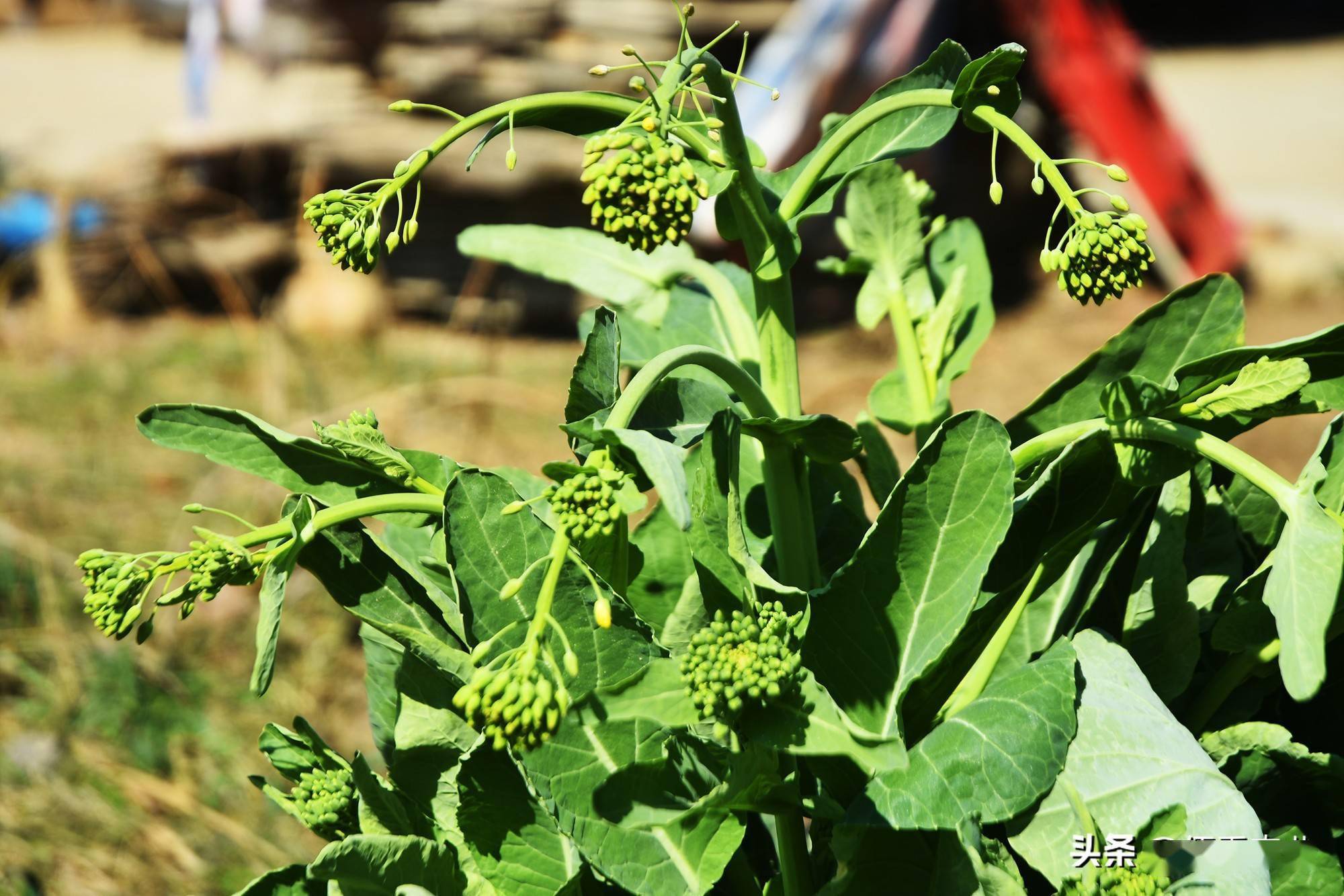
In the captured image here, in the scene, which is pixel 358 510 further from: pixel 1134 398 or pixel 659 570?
pixel 1134 398

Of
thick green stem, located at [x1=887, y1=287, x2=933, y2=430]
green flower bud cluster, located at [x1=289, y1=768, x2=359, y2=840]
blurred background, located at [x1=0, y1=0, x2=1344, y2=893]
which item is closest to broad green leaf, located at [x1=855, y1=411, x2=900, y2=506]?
thick green stem, located at [x1=887, y1=287, x2=933, y2=430]

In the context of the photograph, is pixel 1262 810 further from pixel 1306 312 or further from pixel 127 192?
pixel 127 192

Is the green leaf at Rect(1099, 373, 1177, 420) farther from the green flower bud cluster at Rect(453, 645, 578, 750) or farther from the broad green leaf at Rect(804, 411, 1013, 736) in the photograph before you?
the green flower bud cluster at Rect(453, 645, 578, 750)

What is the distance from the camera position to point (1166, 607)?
86 centimetres

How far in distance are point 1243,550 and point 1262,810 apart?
0.21 metres

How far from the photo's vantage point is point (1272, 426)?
421 cm

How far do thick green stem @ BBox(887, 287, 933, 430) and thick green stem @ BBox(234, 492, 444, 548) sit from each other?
417mm

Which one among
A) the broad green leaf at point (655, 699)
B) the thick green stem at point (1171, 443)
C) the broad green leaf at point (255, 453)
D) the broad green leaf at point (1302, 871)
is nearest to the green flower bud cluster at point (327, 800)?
the broad green leaf at point (255, 453)

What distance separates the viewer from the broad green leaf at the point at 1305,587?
0.66 meters

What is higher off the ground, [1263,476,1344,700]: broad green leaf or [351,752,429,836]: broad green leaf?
[1263,476,1344,700]: broad green leaf

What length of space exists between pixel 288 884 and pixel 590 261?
21.4 inches

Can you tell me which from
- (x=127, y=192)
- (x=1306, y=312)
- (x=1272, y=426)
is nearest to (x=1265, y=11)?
(x=1306, y=312)

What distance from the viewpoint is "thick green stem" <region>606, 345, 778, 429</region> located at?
2.20 feet

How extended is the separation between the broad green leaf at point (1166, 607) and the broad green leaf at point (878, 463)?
0.68 ft
